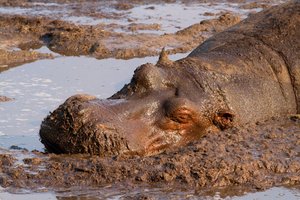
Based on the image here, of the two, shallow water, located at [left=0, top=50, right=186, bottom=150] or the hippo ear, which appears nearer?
the hippo ear

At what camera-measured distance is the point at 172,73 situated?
24.6 feet

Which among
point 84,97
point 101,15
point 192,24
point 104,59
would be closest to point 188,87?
point 84,97

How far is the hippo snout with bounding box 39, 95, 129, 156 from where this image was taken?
671cm

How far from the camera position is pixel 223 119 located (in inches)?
297

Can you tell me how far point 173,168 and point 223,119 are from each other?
0.99m

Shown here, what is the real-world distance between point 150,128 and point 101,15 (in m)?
7.75

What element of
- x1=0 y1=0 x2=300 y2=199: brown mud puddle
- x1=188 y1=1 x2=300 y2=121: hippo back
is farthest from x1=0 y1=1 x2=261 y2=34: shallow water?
x1=0 y1=0 x2=300 y2=199: brown mud puddle

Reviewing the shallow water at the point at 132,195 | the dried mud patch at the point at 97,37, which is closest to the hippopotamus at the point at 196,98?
the shallow water at the point at 132,195

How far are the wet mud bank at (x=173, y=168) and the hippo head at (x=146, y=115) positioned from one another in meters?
0.10

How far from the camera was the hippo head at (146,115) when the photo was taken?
676cm

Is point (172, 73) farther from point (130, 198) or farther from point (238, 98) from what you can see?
point (130, 198)

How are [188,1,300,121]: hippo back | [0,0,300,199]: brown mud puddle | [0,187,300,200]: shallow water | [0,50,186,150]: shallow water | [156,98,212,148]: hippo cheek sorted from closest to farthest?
[0,187,300,200]: shallow water → [0,0,300,199]: brown mud puddle → [156,98,212,148]: hippo cheek → [188,1,300,121]: hippo back → [0,50,186,150]: shallow water

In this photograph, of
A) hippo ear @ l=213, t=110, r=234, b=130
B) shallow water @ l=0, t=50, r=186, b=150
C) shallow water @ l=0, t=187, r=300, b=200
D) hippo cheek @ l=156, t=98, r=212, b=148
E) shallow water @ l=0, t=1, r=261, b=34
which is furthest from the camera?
shallow water @ l=0, t=1, r=261, b=34

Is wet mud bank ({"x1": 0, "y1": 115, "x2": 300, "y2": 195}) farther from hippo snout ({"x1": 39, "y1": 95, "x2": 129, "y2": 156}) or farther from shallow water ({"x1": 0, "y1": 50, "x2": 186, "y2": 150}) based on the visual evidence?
shallow water ({"x1": 0, "y1": 50, "x2": 186, "y2": 150})
